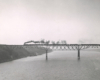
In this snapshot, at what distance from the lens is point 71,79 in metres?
26.3

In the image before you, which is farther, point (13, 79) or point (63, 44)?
point (63, 44)

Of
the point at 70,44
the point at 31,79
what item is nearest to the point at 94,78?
the point at 31,79

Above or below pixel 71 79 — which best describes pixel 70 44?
above

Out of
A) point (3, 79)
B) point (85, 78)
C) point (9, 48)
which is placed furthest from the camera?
point (9, 48)

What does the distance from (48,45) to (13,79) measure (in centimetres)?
4095

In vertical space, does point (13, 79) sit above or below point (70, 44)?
below

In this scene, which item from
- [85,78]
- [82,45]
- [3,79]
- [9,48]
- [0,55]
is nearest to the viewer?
[3,79]

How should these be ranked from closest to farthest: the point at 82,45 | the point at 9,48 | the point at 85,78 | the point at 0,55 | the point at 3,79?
1. the point at 3,79
2. the point at 85,78
3. the point at 0,55
4. the point at 82,45
5. the point at 9,48

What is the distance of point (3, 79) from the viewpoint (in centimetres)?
2578

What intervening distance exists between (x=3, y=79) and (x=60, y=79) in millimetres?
13856

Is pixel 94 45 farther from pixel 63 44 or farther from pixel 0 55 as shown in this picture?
pixel 0 55

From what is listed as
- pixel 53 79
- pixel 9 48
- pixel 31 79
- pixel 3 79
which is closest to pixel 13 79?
pixel 3 79

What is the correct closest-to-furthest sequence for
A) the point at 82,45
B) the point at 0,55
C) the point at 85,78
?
1. the point at 85,78
2. the point at 0,55
3. the point at 82,45

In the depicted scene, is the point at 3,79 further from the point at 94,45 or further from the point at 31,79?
the point at 94,45
